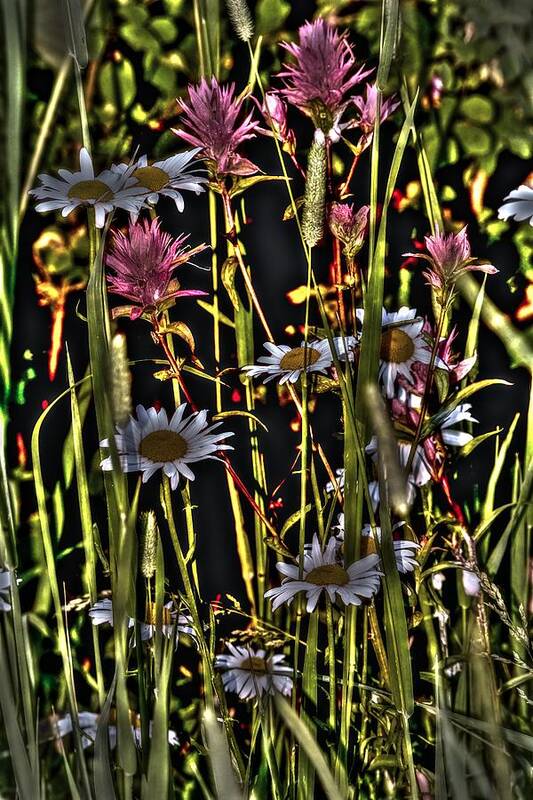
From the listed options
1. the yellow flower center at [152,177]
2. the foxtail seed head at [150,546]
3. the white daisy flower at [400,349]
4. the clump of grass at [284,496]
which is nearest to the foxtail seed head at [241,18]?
the clump of grass at [284,496]

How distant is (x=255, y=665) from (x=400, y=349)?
250 mm

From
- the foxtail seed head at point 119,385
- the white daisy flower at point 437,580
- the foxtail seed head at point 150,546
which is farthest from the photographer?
the white daisy flower at point 437,580

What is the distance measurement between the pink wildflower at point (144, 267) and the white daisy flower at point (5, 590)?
21cm

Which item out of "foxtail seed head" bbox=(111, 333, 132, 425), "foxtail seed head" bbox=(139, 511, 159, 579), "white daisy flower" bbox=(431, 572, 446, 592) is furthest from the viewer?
"white daisy flower" bbox=(431, 572, 446, 592)

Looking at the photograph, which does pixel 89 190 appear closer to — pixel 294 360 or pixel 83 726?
pixel 294 360

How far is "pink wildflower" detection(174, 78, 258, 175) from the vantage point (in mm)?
478

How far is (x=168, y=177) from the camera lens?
19.6 inches

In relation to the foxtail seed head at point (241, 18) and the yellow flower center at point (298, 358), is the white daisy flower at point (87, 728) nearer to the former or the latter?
the yellow flower center at point (298, 358)

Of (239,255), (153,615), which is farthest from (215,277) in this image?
(153,615)

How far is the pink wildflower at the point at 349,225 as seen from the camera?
18.9 inches

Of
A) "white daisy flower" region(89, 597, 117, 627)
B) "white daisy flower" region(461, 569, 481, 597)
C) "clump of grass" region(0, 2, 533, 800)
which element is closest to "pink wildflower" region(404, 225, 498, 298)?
"clump of grass" region(0, 2, 533, 800)

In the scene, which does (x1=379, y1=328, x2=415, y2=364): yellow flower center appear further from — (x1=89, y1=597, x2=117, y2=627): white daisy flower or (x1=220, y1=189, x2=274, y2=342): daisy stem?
(x1=89, y1=597, x2=117, y2=627): white daisy flower

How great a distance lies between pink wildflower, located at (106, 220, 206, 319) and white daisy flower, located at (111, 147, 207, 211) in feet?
0.08

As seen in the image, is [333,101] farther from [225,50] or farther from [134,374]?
[134,374]
